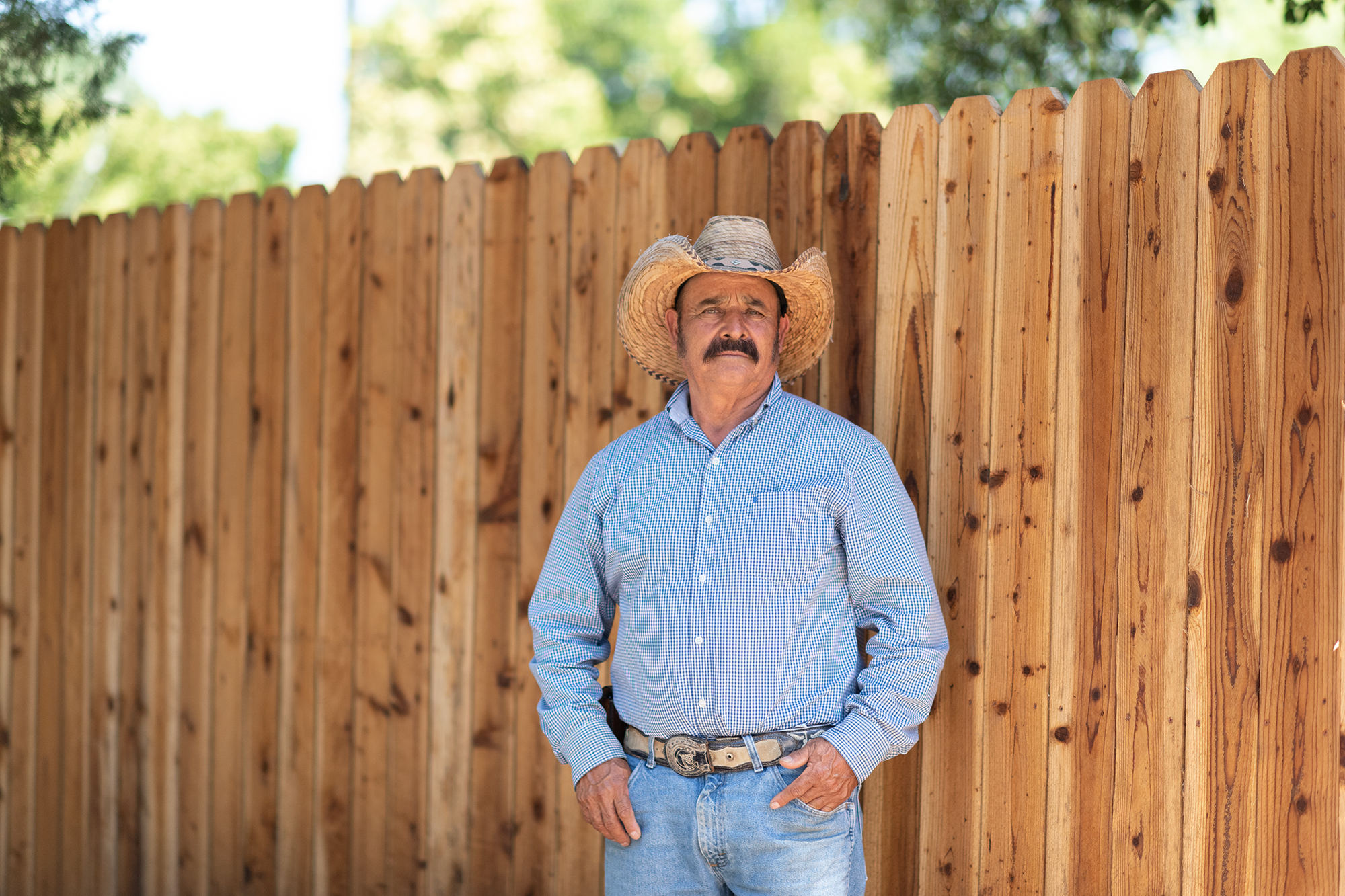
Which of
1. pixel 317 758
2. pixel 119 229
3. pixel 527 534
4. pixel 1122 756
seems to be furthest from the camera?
pixel 119 229

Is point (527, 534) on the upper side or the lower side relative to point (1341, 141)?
lower

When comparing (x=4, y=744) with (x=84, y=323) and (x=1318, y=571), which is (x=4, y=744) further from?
(x=1318, y=571)

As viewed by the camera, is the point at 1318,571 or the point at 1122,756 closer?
the point at 1318,571

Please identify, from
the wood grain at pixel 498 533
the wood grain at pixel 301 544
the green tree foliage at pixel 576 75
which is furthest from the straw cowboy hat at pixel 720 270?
the green tree foliage at pixel 576 75

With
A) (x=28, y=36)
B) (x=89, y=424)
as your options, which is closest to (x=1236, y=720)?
(x=89, y=424)

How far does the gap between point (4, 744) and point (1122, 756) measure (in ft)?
12.9

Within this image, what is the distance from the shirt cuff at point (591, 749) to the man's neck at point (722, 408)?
0.67 m

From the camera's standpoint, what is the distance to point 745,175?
9.52ft

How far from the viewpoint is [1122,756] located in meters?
2.37

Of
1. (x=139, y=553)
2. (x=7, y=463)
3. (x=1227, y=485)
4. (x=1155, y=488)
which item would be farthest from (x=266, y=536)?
(x=1227, y=485)

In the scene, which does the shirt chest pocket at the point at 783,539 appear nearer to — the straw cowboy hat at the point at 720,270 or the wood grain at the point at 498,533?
the straw cowboy hat at the point at 720,270

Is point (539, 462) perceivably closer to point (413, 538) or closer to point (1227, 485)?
point (413, 538)

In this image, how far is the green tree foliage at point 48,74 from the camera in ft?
12.2

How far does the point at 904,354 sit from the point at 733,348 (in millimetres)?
494
